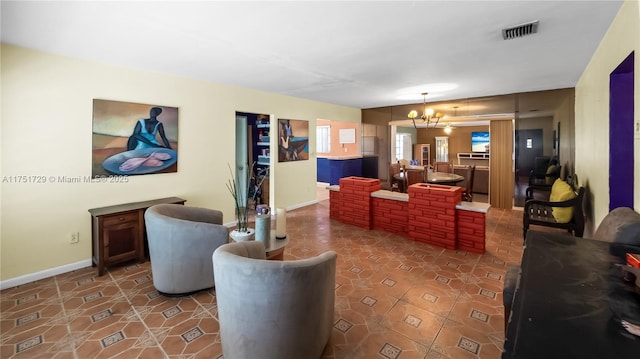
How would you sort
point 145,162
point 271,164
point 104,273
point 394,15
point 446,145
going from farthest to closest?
point 446,145, point 271,164, point 145,162, point 104,273, point 394,15

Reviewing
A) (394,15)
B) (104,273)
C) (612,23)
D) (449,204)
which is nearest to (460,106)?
(449,204)

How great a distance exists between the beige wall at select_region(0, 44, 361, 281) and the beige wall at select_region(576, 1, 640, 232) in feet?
15.7

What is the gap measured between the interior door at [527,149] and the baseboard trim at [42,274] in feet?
24.3

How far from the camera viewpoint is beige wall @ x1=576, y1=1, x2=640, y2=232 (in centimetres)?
202

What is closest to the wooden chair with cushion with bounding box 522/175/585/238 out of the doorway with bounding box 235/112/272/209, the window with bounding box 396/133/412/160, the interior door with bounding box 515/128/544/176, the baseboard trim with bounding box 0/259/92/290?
the interior door with bounding box 515/128/544/176

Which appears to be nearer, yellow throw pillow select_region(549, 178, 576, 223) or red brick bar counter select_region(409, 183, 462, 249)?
yellow throw pillow select_region(549, 178, 576, 223)

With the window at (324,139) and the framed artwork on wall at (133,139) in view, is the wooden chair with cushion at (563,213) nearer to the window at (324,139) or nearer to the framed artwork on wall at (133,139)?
the framed artwork on wall at (133,139)

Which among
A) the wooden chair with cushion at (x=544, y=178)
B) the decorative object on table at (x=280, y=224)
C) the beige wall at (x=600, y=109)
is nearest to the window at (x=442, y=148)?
the wooden chair with cushion at (x=544, y=178)

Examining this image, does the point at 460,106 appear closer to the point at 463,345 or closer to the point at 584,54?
the point at 584,54

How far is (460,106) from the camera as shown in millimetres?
6379

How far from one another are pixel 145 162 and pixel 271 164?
242 centimetres

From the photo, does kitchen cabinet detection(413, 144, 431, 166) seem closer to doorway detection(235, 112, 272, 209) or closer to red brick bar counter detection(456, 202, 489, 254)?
doorway detection(235, 112, 272, 209)

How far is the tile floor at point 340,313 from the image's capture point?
208 cm

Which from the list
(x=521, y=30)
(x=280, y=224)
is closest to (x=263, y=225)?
(x=280, y=224)
